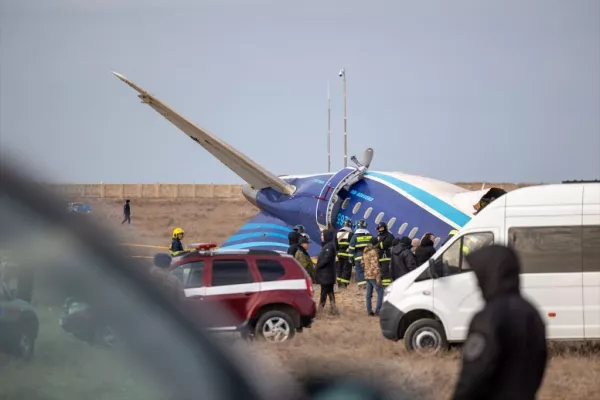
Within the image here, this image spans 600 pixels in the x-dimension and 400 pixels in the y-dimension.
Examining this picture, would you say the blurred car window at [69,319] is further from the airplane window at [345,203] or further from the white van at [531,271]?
the airplane window at [345,203]

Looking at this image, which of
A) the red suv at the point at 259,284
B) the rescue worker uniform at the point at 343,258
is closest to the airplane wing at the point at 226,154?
the rescue worker uniform at the point at 343,258

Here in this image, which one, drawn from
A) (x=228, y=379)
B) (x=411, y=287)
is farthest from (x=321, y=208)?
(x=228, y=379)

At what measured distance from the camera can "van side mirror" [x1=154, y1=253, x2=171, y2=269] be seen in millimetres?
3170

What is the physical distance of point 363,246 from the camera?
70.1 ft

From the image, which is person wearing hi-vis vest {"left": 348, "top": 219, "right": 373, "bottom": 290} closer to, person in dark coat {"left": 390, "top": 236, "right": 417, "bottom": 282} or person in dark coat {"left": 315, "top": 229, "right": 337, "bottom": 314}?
person in dark coat {"left": 315, "top": 229, "right": 337, "bottom": 314}

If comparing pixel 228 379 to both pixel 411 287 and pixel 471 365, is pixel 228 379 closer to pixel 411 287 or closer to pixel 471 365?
pixel 471 365

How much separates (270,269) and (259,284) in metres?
0.30

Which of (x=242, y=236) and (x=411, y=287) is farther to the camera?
(x=242, y=236)

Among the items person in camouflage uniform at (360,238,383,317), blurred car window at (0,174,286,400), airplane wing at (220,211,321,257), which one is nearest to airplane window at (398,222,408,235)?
person in camouflage uniform at (360,238,383,317)

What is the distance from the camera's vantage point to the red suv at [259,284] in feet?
48.2

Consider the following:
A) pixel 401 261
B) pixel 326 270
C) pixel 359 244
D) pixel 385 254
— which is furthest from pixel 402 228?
pixel 401 261

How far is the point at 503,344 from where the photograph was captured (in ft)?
15.1

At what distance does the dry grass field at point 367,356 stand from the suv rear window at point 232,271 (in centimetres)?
122

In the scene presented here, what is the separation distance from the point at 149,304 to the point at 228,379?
13.8 inches
